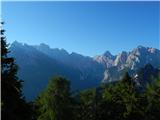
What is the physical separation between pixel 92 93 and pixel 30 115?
4935 cm

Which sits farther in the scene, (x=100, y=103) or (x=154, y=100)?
(x=100, y=103)

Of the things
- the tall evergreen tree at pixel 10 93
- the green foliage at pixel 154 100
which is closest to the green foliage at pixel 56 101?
the green foliage at pixel 154 100

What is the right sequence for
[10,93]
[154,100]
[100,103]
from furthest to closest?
[100,103] < [154,100] < [10,93]

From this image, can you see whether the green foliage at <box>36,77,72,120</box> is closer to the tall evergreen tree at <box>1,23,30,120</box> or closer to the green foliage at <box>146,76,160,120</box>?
the green foliage at <box>146,76,160,120</box>

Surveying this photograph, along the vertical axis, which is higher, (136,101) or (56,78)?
(56,78)

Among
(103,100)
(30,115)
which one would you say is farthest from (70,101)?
(30,115)

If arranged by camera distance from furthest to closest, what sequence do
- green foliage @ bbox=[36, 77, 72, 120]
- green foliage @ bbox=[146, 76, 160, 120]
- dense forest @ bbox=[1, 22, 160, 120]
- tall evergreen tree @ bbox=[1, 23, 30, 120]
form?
green foliage @ bbox=[146, 76, 160, 120], dense forest @ bbox=[1, 22, 160, 120], green foliage @ bbox=[36, 77, 72, 120], tall evergreen tree @ bbox=[1, 23, 30, 120]

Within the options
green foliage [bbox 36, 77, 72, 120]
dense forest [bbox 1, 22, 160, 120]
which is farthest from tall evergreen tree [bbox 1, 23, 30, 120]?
green foliage [bbox 36, 77, 72, 120]

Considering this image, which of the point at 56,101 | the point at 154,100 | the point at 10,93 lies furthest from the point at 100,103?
the point at 10,93

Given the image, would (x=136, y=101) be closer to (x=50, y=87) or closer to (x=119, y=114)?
(x=119, y=114)

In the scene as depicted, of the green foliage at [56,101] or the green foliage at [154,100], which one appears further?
the green foliage at [154,100]

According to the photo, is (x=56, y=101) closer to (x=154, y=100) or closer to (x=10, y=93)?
(x=154, y=100)

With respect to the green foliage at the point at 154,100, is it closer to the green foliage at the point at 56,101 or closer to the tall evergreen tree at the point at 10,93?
the green foliage at the point at 56,101

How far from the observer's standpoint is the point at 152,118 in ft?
238
